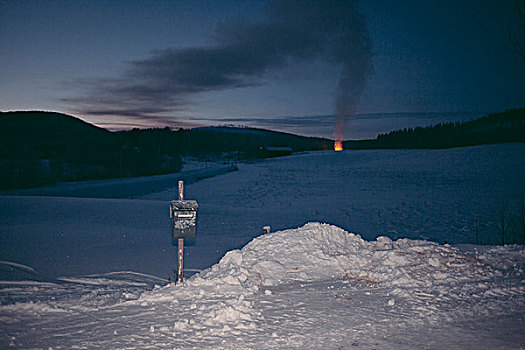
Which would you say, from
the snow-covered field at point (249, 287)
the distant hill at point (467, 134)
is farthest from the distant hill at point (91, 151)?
the snow-covered field at point (249, 287)

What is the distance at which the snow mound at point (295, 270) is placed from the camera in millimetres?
4527

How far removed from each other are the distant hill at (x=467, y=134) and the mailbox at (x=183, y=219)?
69760 millimetres

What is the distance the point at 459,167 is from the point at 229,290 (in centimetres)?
3998

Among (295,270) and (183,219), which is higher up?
(183,219)

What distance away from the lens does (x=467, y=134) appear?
279 ft

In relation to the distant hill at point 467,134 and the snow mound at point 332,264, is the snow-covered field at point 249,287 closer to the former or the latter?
the snow mound at point 332,264

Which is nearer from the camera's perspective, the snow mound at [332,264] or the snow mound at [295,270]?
the snow mound at [295,270]

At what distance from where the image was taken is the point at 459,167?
3841 centimetres

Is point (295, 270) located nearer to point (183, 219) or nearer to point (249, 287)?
point (249, 287)

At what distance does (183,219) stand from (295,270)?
2.45 metres

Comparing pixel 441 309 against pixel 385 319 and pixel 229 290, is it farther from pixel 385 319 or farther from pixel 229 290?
pixel 229 290

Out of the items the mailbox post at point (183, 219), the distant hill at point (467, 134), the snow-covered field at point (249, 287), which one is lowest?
the snow-covered field at point (249, 287)

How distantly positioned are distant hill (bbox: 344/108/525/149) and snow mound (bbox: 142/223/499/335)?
6629cm

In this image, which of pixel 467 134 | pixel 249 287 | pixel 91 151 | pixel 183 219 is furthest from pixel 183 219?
pixel 467 134
